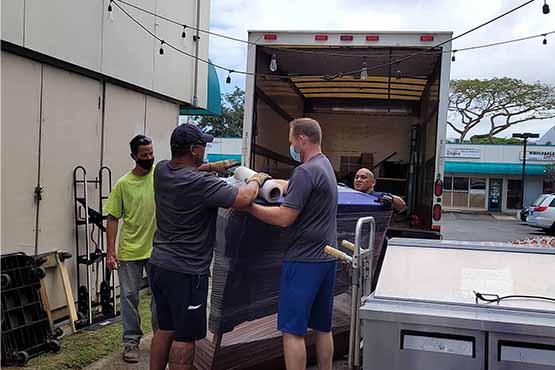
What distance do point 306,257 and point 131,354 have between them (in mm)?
1965

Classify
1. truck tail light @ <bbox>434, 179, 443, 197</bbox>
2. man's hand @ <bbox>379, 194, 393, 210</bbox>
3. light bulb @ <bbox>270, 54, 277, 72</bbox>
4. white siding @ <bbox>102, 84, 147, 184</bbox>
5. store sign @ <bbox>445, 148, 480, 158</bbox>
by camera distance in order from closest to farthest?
man's hand @ <bbox>379, 194, 393, 210</bbox>, white siding @ <bbox>102, 84, 147, 184</bbox>, truck tail light @ <bbox>434, 179, 443, 197</bbox>, light bulb @ <bbox>270, 54, 277, 72</bbox>, store sign @ <bbox>445, 148, 480, 158</bbox>

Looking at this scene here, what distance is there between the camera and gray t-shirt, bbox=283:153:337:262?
323 cm

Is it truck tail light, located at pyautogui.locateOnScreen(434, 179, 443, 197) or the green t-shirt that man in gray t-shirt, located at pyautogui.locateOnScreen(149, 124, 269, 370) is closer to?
the green t-shirt

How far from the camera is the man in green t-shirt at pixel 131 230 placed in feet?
14.4

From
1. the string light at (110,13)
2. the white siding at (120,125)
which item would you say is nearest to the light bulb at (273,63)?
the white siding at (120,125)

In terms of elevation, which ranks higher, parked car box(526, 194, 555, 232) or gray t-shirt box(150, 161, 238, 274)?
gray t-shirt box(150, 161, 238, 274)

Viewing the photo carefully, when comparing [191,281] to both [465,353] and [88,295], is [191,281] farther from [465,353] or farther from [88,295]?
[88,295]

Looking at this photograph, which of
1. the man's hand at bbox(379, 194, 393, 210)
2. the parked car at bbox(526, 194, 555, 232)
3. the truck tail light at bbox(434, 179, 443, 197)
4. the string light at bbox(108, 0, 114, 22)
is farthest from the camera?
the parked car at bbox(526, 194, 555, 232)

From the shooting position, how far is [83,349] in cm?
457

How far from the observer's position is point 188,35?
798cm

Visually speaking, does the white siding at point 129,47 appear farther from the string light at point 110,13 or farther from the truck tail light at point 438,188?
the truck tail light at point 438,188

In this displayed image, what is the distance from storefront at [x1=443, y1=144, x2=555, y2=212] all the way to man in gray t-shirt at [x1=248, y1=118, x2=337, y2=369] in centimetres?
2835

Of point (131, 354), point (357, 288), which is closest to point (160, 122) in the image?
point (131, 354)

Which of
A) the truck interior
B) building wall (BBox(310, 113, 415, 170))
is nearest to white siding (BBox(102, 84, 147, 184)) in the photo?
the truck interior
